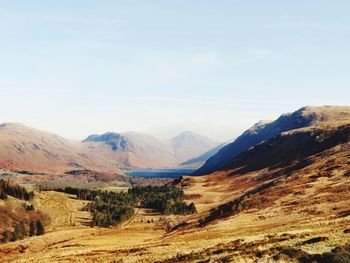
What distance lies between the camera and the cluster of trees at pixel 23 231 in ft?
410

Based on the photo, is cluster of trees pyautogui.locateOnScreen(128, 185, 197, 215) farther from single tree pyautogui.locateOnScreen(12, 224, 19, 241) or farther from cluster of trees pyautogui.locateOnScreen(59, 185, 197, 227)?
single tree pyautogui.locateOnScreen(12, 224, 19, 241)

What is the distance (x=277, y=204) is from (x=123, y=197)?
361 ft

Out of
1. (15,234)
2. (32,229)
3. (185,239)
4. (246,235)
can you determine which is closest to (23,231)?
(32,229)

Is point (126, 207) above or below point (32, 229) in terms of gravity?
above

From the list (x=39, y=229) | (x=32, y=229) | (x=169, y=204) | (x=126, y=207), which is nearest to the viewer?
(x=32, y=229)

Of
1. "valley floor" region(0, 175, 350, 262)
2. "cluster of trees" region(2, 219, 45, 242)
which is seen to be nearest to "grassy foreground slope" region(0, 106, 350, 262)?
"valley floor" region(0, 175, 350, 262)

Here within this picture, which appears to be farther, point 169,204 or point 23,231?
point 169,204

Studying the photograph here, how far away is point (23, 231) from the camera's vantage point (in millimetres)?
130000

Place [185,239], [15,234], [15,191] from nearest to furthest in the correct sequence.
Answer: [185,239]
[15,234]
[15,191]

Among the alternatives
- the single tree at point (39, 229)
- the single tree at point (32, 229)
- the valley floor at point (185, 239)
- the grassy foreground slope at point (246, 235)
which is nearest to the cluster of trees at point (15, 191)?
the valley floor at point (185, 239)

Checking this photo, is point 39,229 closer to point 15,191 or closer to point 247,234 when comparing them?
point 15,191

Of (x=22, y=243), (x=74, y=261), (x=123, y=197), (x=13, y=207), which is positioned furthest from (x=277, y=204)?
(x=123, y=197)

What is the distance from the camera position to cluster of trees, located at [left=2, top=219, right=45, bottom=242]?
124875mm

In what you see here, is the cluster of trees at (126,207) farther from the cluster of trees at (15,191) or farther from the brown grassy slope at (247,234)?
the cluster of trees at (15,191)
